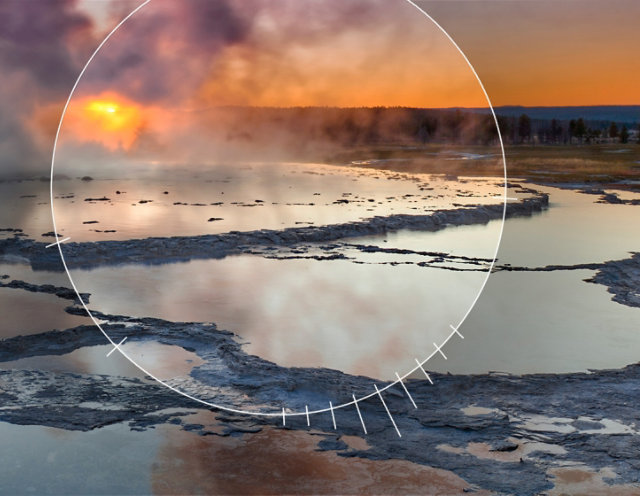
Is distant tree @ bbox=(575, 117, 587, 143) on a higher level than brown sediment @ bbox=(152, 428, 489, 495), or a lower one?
higher

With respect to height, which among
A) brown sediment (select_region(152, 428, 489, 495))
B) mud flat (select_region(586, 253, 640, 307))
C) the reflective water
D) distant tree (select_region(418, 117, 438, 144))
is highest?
distant tree (select_region(418, 117, 438, 144))

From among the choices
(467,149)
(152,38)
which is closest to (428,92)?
(467,149)

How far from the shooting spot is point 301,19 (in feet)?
9.00

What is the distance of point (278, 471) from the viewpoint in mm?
3881

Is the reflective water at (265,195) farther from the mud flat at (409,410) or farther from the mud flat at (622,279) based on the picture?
the mud flat at (622,279)

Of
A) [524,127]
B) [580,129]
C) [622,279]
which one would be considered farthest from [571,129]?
[622,279]

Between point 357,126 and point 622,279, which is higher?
point 357,126

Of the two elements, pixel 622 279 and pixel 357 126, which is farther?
pixel 622 279

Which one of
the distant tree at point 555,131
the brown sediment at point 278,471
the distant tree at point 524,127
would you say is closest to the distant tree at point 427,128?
the brown sediment at point 278,471

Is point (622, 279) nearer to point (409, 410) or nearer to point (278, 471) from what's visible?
point (409, 410)

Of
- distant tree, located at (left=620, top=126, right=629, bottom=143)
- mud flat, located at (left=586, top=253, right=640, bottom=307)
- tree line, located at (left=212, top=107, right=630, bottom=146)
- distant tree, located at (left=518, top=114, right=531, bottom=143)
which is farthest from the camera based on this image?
distant tree, located at (left=620, top=126, right=629, bottom=143)

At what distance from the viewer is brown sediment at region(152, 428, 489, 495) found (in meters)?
3.73

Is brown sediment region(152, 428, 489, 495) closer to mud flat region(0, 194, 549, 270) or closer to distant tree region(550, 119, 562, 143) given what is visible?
mud flat region(0, 194, 549, 270)

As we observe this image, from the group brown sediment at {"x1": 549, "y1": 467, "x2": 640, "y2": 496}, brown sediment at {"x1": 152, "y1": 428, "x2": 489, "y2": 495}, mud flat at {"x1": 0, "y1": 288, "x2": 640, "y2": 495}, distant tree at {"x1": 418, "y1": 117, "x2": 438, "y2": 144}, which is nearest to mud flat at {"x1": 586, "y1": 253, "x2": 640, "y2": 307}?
mud flat at {"x1": 0, "y1": 288, "x2": 640, "y2": 495}
